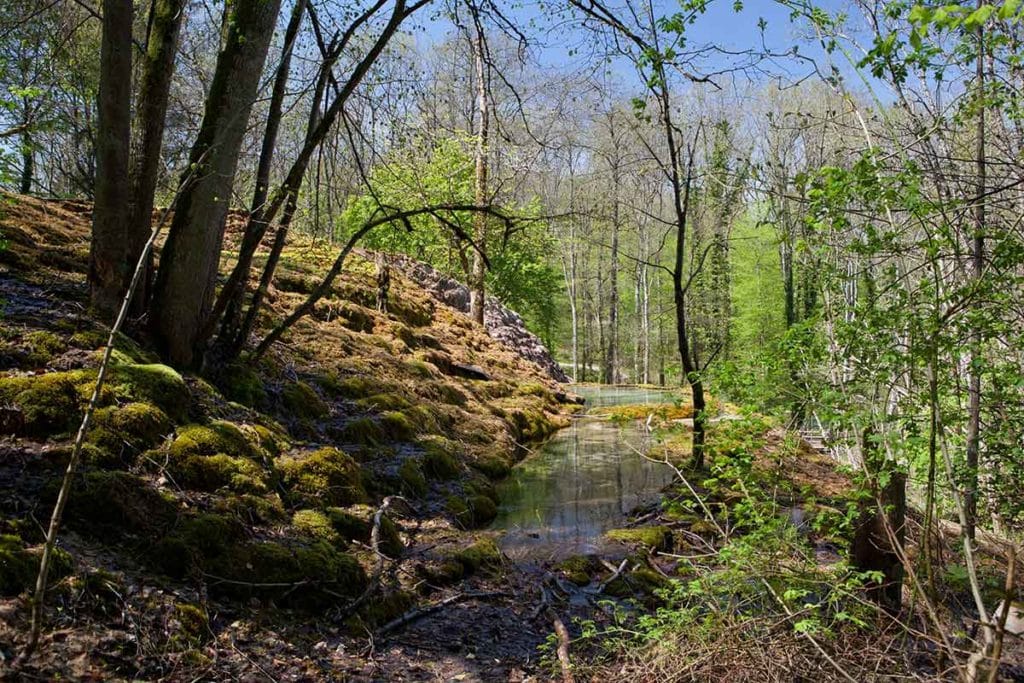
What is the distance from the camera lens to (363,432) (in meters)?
7.59

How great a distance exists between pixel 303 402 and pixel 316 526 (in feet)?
9.01

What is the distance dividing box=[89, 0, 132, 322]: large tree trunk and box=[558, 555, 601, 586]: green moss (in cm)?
458

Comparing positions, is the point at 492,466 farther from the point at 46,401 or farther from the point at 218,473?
the point at 46,401

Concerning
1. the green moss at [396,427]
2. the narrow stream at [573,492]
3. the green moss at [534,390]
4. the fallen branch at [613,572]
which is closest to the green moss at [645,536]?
the narrow stream at [573,492]

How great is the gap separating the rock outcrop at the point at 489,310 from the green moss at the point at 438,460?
754 cm

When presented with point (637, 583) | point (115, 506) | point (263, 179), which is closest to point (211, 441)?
point (115, 506)

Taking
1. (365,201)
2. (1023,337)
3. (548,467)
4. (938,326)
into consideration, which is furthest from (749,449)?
(548,467)

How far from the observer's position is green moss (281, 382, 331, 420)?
726cm

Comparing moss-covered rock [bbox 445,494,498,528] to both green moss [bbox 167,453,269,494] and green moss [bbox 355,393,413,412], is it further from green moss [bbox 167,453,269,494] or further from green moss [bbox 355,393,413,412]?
green moss [bbox 167,453,269,494]

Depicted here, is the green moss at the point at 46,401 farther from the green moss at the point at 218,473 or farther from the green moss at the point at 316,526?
the green moss at the point at 316,526

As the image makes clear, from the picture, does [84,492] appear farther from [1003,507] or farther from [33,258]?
[1003,507]

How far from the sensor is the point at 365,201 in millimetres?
7633

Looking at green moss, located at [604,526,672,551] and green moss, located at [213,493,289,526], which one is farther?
green moss, located at [604,526,672,551]

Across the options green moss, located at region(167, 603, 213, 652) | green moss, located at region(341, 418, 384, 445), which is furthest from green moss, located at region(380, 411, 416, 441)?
green moss, located at region(167, 603, 213, 652)
